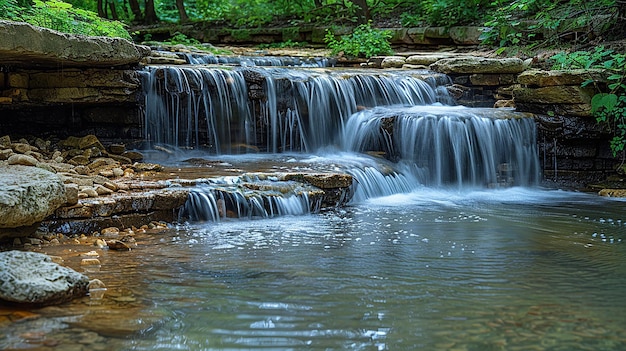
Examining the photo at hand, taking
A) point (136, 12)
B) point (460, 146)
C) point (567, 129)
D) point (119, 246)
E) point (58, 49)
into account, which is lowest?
point (119, 246)

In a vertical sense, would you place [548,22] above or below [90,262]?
above

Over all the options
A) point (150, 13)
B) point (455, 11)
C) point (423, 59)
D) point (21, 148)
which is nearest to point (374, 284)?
point (21, 148)

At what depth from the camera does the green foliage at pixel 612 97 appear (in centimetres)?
912

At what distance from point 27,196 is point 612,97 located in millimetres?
7490

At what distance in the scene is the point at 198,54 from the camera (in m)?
12.2

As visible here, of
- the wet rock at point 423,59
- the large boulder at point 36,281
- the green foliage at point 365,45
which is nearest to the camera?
the large boulder at point 36,281

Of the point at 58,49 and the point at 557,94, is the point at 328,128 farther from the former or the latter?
the point at 58,49

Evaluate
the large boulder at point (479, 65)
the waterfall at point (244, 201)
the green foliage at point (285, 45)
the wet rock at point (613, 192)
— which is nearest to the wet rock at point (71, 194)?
the waterfall at point (244, 201)

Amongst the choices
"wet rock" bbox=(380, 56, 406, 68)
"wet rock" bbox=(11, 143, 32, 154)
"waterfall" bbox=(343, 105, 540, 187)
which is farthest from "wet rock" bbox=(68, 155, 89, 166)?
"wet rock" bbox=(380, 56, 406, 68)

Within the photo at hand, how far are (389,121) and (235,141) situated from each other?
2349 mm

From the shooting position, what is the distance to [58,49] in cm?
772

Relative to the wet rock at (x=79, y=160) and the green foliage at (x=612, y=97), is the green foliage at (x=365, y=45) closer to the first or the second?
the green foliage at (x=612, y=97)

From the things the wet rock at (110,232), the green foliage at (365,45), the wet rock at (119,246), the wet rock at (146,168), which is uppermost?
the green foliage at (365,45)

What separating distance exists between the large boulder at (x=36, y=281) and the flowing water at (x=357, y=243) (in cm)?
10
